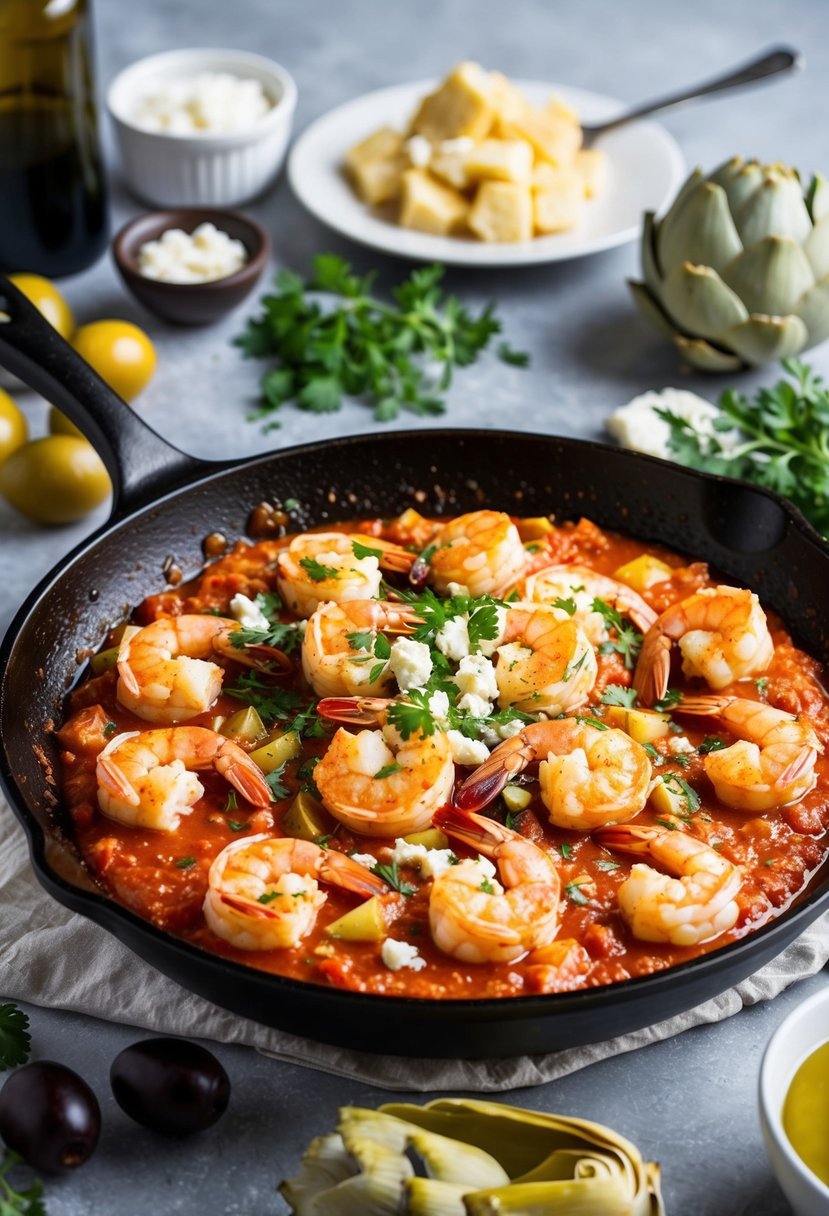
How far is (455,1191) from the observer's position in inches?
108

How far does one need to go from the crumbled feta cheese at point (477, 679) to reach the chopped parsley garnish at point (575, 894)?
0.57m

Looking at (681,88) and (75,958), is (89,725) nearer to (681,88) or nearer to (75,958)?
(75,958)

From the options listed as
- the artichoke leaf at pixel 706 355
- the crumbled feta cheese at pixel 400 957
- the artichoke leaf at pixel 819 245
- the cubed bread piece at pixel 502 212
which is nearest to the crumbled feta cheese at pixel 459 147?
the cubed bread piece at pixel 502 212

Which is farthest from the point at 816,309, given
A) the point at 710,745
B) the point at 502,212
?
the point at 710,745

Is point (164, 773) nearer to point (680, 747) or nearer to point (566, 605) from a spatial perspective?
point (566, 605)

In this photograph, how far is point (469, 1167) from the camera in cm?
283

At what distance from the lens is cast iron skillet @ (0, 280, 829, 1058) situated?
3.11m

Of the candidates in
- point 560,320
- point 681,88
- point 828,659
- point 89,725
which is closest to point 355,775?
point 89,725

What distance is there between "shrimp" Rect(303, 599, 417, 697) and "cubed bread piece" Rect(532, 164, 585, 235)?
9.22 ft

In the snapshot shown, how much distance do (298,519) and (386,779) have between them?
4.70ft

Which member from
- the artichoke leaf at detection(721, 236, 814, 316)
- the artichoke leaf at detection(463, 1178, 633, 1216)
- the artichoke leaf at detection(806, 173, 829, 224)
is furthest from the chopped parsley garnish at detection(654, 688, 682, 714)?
the artichoke leaf at detection(806, 173, 829, 224)

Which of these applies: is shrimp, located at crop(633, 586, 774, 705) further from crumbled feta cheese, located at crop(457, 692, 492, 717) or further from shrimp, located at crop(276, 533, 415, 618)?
shrimp, located at crop(276, 533, 415, 618)

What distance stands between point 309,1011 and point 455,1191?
46 centimetres

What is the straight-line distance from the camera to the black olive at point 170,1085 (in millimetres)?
3074
